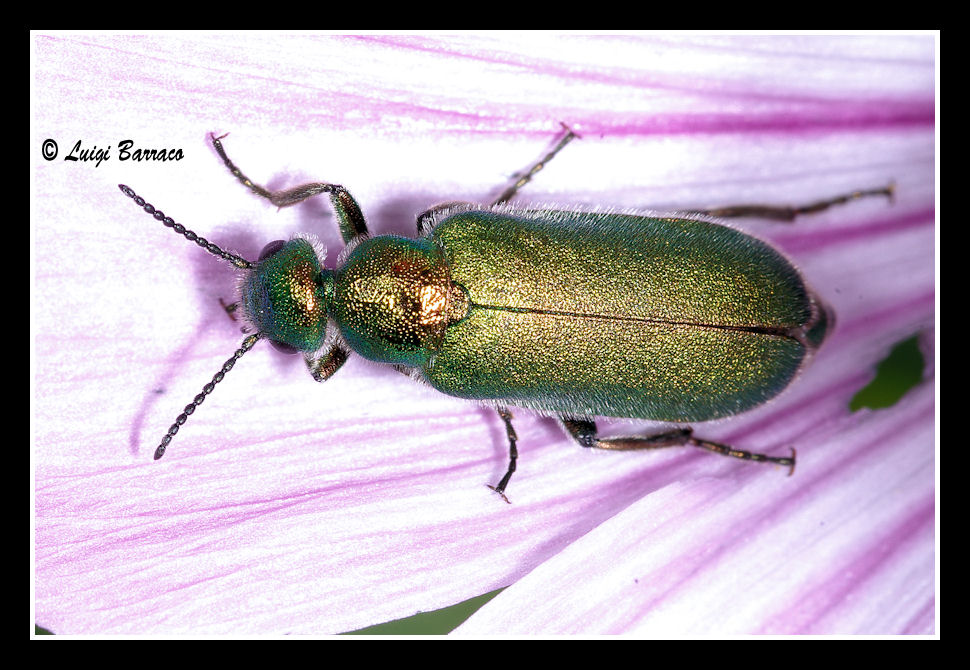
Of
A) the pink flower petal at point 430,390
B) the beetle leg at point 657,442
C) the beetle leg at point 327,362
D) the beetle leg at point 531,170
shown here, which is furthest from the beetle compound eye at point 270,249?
the beetle leg at point 657,442

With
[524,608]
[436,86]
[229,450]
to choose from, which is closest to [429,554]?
[524,608]

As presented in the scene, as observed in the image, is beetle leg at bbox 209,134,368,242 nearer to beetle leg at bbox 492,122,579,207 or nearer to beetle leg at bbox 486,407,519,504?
beetle leg at bbox 492,122,579,207

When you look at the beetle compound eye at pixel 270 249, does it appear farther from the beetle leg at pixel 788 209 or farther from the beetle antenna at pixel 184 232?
the beetle leg at pixel 788 209

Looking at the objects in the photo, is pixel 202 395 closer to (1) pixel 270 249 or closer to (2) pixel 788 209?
(1) pixel 270 249

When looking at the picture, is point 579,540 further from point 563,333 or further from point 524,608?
point 563,333

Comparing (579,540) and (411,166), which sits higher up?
(411,166)

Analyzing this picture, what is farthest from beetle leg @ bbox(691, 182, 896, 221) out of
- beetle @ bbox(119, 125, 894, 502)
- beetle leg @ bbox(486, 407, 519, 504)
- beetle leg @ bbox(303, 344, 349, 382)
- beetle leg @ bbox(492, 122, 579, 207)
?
beetle leg @ bbox(303, 344, 349, 382)
